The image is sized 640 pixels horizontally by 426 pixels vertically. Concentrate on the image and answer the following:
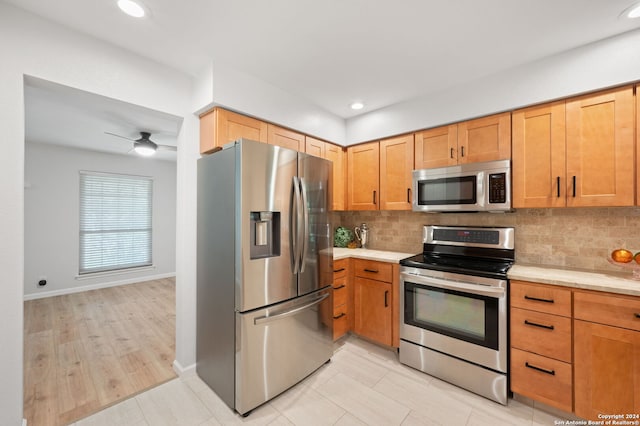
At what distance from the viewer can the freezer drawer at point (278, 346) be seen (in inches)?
72.0

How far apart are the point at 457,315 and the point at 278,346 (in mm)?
1453

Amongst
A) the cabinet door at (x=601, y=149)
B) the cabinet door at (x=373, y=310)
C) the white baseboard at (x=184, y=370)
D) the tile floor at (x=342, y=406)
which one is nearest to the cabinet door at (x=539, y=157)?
the cabinet door at (x=601, y=149)

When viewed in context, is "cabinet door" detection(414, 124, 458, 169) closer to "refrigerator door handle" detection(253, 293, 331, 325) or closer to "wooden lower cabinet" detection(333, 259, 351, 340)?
"wooden lower cabinet" detection(333, 259, 351, 340)

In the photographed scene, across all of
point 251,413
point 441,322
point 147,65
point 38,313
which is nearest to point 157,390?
point 251,413

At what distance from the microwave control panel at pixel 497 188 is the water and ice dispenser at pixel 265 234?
5.93 feet

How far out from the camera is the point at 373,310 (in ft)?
8.86

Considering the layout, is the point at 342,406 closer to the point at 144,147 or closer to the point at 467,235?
the point at 467,235

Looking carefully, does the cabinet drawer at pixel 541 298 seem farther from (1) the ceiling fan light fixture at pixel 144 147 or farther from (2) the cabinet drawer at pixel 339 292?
(1) the ceiling fan light fixture at pixel 144 147

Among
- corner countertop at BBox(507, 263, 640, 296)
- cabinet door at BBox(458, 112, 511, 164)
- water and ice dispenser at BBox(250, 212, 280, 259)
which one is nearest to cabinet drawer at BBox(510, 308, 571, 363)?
corner countertop at BBox(507, 263, 640, 296)

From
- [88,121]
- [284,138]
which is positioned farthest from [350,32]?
[88,121]

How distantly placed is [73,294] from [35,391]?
10.7 ft

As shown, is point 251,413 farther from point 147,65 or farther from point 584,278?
point 147,65

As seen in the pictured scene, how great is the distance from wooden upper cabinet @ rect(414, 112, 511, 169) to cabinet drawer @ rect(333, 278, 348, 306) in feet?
4.71

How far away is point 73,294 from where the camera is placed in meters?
4.62
